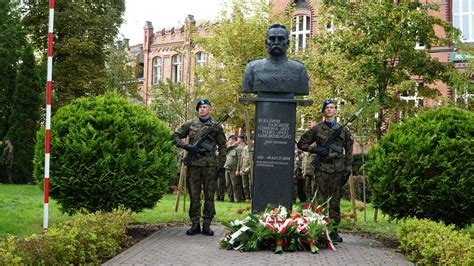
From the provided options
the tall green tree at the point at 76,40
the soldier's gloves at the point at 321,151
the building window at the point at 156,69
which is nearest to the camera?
the soldier's gloves at the point at 321,151

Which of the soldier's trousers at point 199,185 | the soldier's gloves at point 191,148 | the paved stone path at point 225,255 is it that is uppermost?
Result: the soldier's gloves at point 191,148

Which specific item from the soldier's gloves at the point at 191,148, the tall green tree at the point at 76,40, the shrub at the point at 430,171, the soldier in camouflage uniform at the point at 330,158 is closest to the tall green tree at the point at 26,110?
the tall green tree at the point at 76,40

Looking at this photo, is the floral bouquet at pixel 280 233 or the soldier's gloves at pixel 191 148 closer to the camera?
the floral bouquet at pixel 280 233

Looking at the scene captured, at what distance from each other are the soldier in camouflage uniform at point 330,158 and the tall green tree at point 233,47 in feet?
46.8

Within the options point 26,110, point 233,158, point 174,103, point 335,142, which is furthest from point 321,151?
point 26,110

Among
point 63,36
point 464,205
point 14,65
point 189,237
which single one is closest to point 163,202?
point 189,237

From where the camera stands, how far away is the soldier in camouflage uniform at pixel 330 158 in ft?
31.0

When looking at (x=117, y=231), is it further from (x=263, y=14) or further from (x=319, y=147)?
(x=263, y=14)

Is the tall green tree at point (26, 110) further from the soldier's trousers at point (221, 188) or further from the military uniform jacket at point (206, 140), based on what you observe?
the military uniform jacket at point (206, 140)

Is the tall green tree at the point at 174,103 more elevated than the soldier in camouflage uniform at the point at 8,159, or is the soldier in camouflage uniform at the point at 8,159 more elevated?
the tall green tree at the point at 174,103

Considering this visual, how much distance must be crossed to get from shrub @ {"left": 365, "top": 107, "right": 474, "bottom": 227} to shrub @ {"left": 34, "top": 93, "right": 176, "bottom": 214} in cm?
354

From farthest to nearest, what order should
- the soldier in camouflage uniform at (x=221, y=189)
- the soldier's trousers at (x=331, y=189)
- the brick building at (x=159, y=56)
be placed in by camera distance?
the brick building at (x=159, y=56) < the soldier in camouflage uniform at (x=221, y=189) < the soldier's trousers at (x=331, y=189)

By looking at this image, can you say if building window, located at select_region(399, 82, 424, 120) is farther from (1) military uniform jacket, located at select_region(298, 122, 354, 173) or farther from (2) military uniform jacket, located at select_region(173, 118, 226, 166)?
(2) military uniform jacket, located at select_region(173, 118, 226, 166)

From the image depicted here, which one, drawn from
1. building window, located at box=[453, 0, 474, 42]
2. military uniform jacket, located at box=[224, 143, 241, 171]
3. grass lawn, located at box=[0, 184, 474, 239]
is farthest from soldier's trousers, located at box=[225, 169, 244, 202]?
building window, located at box=[453, 0, 474, 42]
